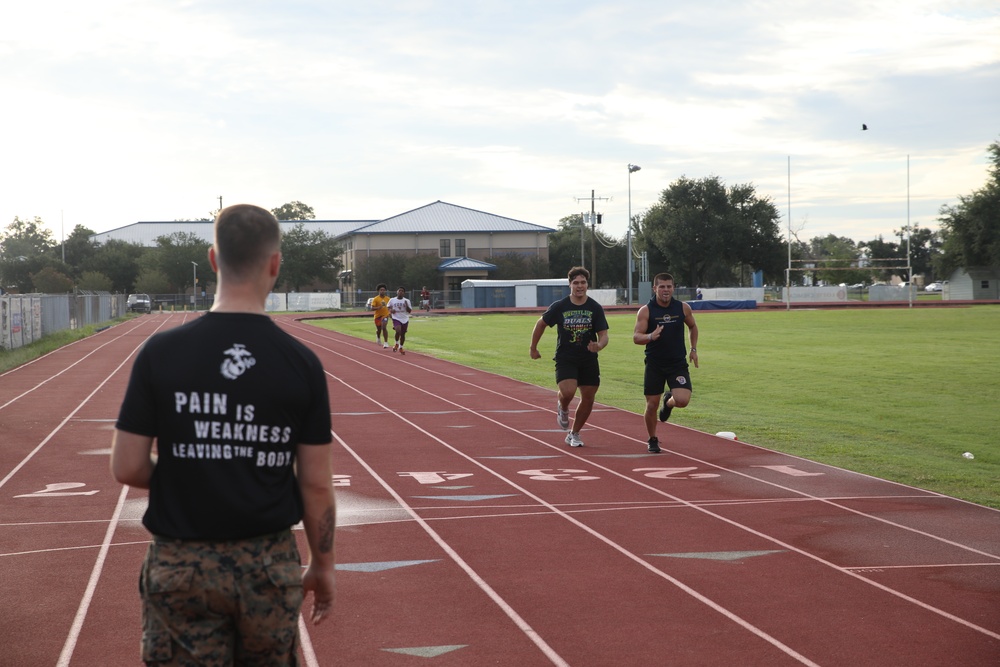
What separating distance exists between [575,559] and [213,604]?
177 inches

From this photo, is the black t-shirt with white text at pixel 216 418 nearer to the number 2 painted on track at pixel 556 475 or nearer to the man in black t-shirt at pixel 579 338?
the number 2 painted on track at pixel 556 475

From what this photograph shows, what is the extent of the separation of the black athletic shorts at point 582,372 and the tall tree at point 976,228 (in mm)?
74889

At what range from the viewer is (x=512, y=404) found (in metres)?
16.7

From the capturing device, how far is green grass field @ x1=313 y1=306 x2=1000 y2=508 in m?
11.8

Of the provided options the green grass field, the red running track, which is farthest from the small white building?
the red running track

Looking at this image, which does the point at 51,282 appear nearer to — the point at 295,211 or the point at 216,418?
the point at 295,211

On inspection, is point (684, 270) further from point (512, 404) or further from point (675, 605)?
point (675, 605)

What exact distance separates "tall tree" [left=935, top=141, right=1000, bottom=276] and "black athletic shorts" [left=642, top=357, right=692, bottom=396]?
245 ft

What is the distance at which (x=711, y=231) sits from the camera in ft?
299

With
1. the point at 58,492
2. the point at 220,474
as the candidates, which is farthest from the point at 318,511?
the point at 58,492

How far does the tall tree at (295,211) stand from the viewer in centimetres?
13750

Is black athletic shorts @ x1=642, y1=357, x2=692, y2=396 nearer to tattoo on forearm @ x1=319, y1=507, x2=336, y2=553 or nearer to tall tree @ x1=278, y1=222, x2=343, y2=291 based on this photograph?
tattoo on forearm @ x1=319, y1=507, x2=336, y2=553

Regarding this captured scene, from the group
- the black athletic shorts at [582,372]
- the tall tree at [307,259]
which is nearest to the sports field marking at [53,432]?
the black athletic shorts at [582,372]

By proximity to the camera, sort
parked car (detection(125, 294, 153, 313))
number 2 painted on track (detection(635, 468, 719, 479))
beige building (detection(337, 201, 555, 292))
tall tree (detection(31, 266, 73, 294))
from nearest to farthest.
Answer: number 2 painted on track (detection(635, 468, 719, 479)) → parked car (detection(125, 294, 153, 313)) → tall tree (detection(31, 266, 73, 294)) → beige building (detection(337, 201, 555, 292))
